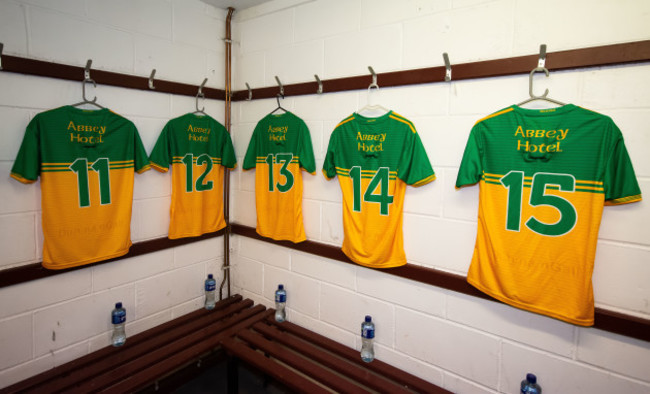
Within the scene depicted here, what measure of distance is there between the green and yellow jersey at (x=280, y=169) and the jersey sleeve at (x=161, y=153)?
54cm

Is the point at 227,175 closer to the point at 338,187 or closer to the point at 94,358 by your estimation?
the point at 338,187

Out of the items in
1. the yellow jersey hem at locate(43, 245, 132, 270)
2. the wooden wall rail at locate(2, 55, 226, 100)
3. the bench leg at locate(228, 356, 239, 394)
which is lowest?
the bench leg at locate(228, 356, 239, 394)

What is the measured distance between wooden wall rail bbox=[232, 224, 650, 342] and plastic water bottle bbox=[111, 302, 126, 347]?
3.17 feet

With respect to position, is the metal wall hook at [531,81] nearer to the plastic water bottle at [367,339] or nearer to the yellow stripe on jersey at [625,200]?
the yellow stripe on jersey at [625,200]

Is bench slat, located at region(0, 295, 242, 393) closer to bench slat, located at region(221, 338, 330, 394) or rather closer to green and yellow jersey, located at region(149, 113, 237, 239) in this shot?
bench slat, located at region(221, 338, 330, 394)

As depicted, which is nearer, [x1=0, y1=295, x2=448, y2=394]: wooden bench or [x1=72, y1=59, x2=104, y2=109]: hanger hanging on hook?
[x1=0, y1=295, x2=448, y2=394]: wooden bench

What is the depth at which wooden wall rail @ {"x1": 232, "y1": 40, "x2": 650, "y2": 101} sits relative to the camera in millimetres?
1256

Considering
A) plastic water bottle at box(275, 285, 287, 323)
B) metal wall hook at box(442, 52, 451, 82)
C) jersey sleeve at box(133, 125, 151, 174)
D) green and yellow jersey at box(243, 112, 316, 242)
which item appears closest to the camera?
metal wall hook at box(442, 52, 451, 82)

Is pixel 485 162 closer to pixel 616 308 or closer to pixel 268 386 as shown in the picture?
pixel 616 308

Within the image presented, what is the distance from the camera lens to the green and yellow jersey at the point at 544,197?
1306 mm

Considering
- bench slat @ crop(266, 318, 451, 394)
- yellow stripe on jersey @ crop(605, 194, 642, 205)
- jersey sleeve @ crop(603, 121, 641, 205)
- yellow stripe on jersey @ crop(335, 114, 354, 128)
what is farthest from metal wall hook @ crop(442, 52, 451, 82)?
bench slat @ crop(266, 318, 451, 394)

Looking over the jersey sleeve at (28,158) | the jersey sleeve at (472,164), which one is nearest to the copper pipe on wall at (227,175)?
the jersey sleeve at (28,158)

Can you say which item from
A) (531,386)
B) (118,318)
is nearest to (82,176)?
(118,318)

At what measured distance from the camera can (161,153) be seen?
221 centimetres
